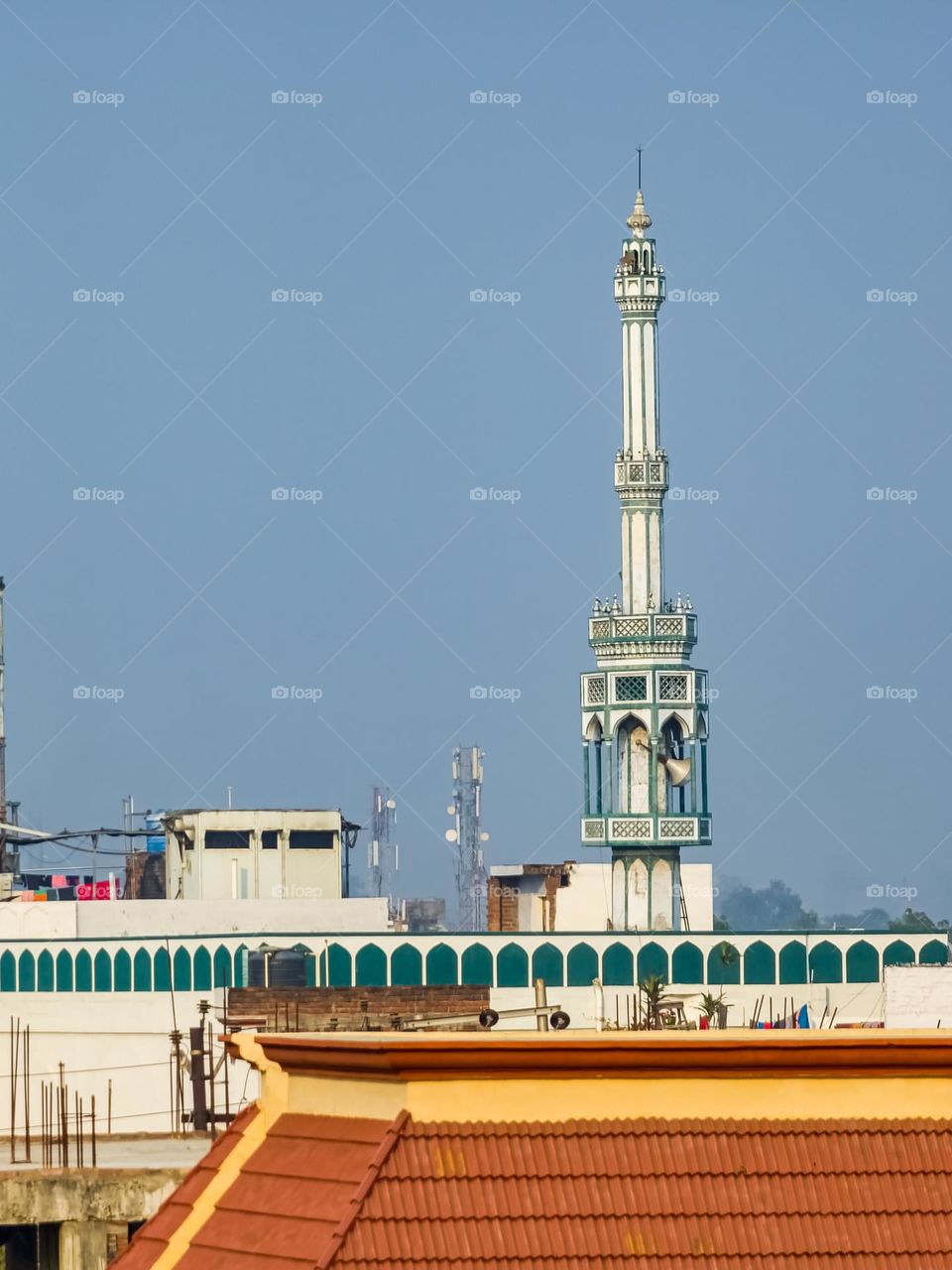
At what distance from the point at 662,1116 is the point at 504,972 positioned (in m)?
74.7

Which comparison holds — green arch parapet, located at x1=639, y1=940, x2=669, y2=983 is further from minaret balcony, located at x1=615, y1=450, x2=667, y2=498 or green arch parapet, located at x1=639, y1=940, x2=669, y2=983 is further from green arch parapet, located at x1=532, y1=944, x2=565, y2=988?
minaret balcony, located at x1=615, y1=450, x2=667, y2=498

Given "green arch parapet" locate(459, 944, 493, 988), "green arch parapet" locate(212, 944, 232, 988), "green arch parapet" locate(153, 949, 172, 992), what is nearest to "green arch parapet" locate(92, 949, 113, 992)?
"green arch parapet" locate(153, 949, 172, 992)

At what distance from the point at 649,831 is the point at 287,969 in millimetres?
21634

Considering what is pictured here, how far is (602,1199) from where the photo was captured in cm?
1889

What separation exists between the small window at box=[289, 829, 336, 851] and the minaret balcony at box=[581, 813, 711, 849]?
9777 mm

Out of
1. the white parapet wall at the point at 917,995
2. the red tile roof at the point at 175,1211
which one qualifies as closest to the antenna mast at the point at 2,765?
the white parapet wall at the point at 917,995

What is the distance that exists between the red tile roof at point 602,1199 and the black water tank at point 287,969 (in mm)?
67207

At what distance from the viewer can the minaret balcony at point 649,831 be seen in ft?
346

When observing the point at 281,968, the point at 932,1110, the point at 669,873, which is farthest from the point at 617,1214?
the point at 669,873

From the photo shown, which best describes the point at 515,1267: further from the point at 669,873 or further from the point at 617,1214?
the point at 669,873

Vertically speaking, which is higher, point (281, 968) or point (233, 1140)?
point (281, 968)

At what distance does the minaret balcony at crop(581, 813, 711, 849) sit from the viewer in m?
105

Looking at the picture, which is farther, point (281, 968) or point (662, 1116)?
point (281, 968)

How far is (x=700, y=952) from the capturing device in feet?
315
